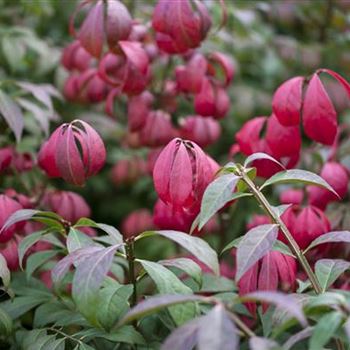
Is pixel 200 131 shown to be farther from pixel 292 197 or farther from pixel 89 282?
pixel 89 282

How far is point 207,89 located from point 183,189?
646 millimetres

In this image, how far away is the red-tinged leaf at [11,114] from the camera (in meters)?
1.48

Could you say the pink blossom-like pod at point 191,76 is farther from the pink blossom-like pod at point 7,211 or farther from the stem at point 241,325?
the stem at point 241,325

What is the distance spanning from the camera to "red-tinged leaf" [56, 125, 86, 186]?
1197 millimetres

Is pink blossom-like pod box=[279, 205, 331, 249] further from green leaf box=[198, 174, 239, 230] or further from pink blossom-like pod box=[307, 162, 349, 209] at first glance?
green leaf box=[198, 174, 239, 230]

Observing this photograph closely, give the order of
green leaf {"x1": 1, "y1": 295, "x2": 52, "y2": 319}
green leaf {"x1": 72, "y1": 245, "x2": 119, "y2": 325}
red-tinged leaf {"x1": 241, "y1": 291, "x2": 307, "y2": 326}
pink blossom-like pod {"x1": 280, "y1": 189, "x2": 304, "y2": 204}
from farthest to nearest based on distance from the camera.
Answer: pink blossom-like pod {"x1": 280, "y1": 189, "x2": 304, "y2": 204}, green leaf {"x1": 1, "y1": 295, "x2": 52, "y2": 319}, green leaf {"x1": 72, "y1": 245, "x2": 119, "y2": 325}, red-tinged leaf {"x1": 241, "y1": 291, "x2": 307, "y2": 326}

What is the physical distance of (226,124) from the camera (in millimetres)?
2553

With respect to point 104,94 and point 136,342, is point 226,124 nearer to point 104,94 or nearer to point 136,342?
point 104,94

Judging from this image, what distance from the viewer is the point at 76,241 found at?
46.5 inches

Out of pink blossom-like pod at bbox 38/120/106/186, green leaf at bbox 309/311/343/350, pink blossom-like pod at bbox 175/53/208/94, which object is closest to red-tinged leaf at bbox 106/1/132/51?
pink blossom-like pod at bbox 175/53/208/94

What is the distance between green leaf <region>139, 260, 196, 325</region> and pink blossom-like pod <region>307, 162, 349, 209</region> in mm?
580

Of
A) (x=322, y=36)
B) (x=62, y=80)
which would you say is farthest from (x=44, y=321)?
(x=322, y=36)

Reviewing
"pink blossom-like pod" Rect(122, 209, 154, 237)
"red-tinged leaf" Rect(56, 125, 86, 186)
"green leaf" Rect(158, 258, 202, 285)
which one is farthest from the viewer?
"pink blossom-like pod" Rect(122, 209, 154, 237)

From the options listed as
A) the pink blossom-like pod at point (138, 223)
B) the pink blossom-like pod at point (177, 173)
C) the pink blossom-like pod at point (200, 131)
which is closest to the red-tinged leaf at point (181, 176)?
the pink blossom-like pod at point (177, 173)
